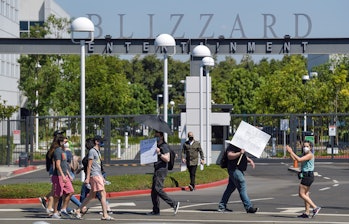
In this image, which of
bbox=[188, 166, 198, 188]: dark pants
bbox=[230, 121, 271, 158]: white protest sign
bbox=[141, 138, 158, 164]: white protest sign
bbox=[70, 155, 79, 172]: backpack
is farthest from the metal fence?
bbox=[141, 138, 158, 164]: white protest sign

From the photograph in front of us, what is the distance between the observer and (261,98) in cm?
6750

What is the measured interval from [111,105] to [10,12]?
56.1 feet

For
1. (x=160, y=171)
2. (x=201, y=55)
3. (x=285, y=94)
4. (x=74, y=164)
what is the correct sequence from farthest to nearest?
(x=285, y=94), (x=201, y=55), (x=74, y=164), (x=160, y=171)

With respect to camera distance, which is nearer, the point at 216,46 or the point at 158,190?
the point at 158,190

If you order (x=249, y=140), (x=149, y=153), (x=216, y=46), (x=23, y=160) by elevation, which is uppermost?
(x=216, y=46)

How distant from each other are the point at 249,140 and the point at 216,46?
19.7 meters

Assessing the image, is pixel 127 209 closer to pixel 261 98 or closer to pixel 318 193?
pixel 318 193

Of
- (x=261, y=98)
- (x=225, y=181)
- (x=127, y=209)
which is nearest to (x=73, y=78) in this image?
(x=261, y=98)

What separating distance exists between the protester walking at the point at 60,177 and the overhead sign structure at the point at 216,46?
63.4 ft

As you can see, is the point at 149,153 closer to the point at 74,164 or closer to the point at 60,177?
the point at 60,177

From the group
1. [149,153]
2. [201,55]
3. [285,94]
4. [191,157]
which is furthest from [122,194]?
[285,94]

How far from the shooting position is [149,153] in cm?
1939

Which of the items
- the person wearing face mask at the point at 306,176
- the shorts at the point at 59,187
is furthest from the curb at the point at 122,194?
the person wearing face mask at the point at 306,176

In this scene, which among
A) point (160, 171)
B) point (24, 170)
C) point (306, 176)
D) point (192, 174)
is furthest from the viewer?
point (24, 170)
